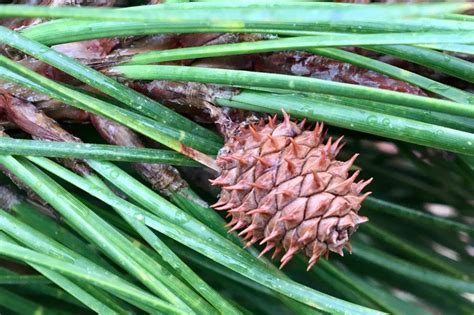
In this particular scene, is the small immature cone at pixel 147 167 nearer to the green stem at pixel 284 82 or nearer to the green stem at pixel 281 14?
the green stem at pixel 284 82

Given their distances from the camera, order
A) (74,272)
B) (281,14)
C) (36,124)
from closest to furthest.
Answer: (281,14), (74,272), (36,124)

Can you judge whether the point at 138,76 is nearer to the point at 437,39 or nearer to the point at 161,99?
the point at 161,99

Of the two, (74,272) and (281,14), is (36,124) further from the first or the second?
(281,14)

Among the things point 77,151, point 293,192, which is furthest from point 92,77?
point 293,192

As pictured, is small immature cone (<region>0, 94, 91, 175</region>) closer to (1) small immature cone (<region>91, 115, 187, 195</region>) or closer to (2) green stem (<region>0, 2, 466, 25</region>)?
(1) small immature cone (<region>91, 115, 187, 195</region>)

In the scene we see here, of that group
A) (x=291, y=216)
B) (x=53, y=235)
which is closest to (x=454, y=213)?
(x=291, y=216)

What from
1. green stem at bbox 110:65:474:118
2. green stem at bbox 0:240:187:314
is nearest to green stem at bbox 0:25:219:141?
green stem at bbox 110:65:474:118

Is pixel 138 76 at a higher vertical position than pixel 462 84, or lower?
lower

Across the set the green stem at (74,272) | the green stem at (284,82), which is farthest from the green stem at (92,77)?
the green stem at (74,272)
